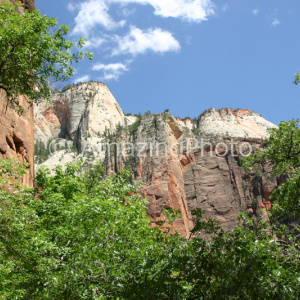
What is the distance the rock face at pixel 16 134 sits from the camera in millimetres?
18625

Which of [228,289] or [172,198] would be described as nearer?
[228,289]

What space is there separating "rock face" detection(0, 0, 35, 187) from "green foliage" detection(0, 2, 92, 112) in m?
5.92

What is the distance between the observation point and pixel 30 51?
35.8ft

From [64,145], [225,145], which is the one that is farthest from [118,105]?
[225,145]

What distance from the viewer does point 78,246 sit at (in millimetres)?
11852

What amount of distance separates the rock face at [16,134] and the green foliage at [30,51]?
19.4ft

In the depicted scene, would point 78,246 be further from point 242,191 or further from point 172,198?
point 242,191

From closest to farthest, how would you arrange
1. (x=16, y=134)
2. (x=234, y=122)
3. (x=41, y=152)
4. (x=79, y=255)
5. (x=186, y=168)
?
1. (x=79, y=255)
2. (x=16, y=134)
3. (x=186, y=168)
4. (x=41, y=152)
5. (x=234, y=122)

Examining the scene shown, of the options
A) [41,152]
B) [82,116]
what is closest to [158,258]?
[41,152]

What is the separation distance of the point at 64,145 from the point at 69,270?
96.6 metres

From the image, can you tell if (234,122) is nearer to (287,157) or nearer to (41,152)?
(41,152)

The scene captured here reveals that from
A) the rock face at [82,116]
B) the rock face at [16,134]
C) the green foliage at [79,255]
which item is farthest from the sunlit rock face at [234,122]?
the green foliage at [79,255]

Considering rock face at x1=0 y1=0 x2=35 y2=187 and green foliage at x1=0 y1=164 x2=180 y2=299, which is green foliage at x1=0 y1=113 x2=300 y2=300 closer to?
green foliage at x1=0 y1=164 x2=180 y2=299

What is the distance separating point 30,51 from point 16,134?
995 cm
